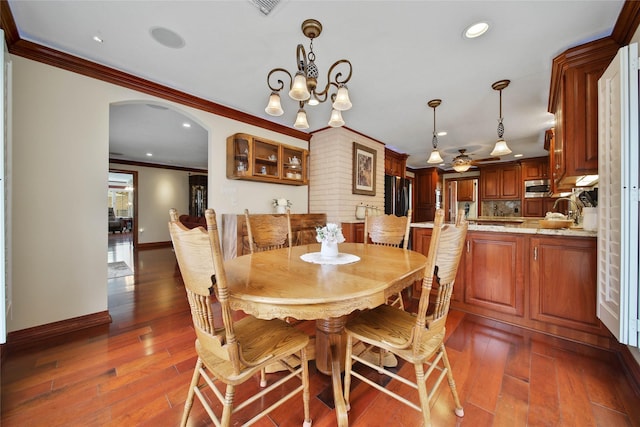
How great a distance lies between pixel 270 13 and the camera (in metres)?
1.66

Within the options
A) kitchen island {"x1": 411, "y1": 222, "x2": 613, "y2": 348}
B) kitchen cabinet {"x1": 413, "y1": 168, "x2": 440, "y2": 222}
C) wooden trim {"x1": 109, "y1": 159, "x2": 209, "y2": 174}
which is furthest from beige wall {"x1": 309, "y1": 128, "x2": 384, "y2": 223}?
wooden trim {"x1": 109, "y1": 159, "x2": 209, "y2": 174}

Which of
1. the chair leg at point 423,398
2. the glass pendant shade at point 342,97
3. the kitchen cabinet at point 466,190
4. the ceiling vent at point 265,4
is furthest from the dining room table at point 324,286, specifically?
the kitchen cabinet at point 466,190

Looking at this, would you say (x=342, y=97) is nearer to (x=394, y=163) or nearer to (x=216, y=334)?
(x=216, y=334)

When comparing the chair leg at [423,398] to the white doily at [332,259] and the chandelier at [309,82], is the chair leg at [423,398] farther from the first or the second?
the chandelier at [309,82]

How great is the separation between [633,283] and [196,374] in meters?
2.38

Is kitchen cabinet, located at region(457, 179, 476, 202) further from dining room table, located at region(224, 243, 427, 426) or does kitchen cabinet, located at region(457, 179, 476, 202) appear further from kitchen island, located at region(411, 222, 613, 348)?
dining room table, located at region(224, 243, 427, 426)

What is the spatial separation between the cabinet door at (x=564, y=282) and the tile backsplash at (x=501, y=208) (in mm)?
5341

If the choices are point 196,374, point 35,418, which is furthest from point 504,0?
point 35,418

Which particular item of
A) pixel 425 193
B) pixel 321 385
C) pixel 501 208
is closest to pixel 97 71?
pixel 321 385

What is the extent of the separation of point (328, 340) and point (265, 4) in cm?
215

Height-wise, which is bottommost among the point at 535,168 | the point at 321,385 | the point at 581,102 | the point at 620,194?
the point at 321,385

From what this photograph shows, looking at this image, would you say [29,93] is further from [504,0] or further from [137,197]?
[137,197]

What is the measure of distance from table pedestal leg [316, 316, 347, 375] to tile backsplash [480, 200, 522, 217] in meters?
6.99

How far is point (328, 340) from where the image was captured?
154 centimetres
